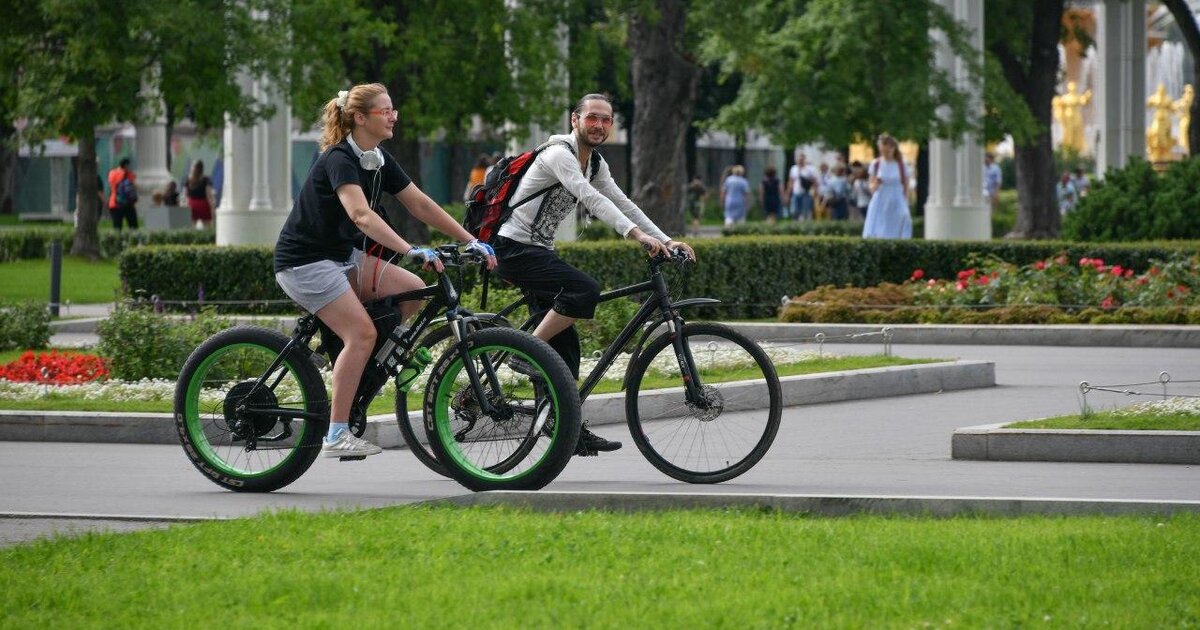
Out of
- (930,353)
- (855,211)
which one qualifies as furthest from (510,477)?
(855,211)

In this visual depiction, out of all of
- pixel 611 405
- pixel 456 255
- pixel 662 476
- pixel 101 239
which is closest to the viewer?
pixel 456 255

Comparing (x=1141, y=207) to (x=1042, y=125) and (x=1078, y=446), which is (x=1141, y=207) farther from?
(x=1078, y=446)

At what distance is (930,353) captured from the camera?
16609 millimetres

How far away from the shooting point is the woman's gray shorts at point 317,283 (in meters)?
8.55

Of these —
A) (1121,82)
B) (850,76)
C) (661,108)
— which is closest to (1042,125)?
(1121,82)

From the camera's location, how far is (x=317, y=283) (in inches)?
337

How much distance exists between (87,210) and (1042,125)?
1662cm

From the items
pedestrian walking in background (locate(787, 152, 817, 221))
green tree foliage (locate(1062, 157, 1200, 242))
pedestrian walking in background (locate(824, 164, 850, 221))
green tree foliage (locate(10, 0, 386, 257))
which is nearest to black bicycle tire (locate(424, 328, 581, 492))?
green tree foliage (locate(10, 0, 386, 257))

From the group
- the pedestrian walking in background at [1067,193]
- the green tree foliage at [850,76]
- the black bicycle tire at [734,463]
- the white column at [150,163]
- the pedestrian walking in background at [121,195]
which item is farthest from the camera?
the white column at [150,163]

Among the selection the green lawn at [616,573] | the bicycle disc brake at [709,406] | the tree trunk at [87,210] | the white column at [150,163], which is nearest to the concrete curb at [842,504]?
the green lawn at [616,573]

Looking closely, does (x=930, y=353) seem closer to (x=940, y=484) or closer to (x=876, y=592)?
(x=940, y=484)

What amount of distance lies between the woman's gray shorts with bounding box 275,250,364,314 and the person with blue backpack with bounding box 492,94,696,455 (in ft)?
2.66

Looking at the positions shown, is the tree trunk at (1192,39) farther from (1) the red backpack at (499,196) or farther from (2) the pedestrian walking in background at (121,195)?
(1) the red backpack at (499,196)

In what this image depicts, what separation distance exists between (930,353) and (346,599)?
1127 cm
